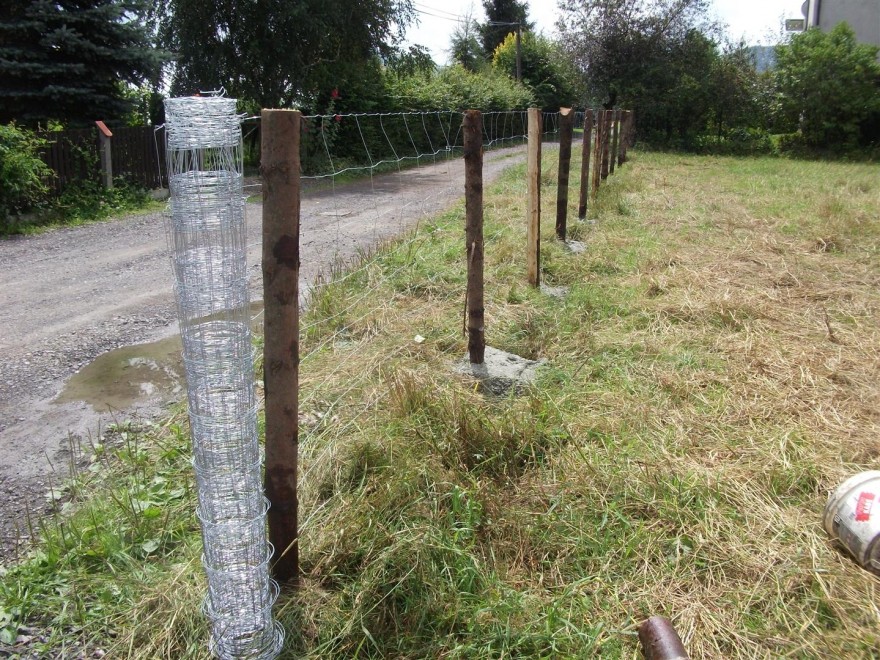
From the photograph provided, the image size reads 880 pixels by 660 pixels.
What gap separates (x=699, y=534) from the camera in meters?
2.60

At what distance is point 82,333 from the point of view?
5.29 m

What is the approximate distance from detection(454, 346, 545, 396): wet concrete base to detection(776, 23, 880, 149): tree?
79.2 ft

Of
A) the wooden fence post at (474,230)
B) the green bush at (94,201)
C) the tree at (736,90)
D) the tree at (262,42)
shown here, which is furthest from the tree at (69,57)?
the tree at (736,90)

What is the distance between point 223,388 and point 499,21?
2161 inches

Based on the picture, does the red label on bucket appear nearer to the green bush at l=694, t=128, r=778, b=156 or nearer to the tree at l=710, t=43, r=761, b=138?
the green bush at l=694, t=128, r=778, b=156

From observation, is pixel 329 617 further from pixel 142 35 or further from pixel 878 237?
pixel 142 35

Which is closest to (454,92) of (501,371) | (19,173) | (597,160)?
(597,160)

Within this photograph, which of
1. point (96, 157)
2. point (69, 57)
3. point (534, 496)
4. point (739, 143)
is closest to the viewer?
point (534, 496)

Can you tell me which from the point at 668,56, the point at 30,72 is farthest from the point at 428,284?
the point at 668,56

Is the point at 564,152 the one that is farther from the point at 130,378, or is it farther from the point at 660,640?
the point at 660,640

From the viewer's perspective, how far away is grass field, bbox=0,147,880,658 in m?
2.19

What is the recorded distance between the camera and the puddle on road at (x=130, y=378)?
417 cm

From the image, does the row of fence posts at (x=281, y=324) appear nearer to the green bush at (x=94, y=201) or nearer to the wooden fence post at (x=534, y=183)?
the wooden fence post at (x=534, y=183)

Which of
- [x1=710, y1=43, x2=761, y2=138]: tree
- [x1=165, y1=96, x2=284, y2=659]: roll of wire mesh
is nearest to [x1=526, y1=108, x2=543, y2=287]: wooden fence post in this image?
[x1=165, y1=96, x2=284, y2=659]: roll of wire mesh
